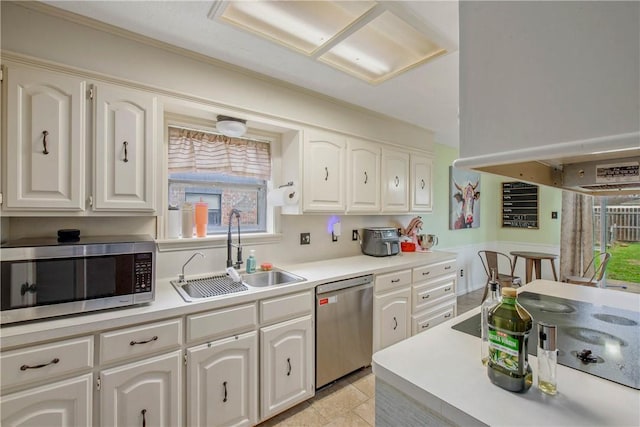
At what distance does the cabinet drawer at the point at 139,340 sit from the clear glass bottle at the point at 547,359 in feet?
5.08

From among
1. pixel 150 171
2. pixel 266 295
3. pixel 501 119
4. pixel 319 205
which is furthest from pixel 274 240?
pixel 501 119

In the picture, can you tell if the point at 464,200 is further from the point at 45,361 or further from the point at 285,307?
the point at 45,361

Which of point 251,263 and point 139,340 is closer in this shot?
point 139,340

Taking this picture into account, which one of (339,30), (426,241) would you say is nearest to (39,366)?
(339,30)

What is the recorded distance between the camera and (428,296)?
2834 mm

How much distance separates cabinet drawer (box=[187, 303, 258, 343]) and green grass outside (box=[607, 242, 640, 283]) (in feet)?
16.2

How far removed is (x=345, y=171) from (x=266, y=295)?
54.6 inches

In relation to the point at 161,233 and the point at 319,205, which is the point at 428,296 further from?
the point at 161,233

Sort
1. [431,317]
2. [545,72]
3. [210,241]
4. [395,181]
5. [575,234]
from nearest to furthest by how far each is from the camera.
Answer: [545,72], [210,241], [431,317], [395,181], [575,234]

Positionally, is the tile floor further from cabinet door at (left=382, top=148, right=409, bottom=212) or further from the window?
Result: cabinet door at (left=382, top=148, right=409, bottom=212)

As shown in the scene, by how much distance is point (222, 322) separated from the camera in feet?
5.31

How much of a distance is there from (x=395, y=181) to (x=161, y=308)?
247 centimetres

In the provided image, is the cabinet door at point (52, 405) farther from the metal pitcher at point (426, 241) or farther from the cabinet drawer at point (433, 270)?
the metal pitcher at point (426, 241)

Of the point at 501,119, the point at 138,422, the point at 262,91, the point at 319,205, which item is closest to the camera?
the point at 501,119
